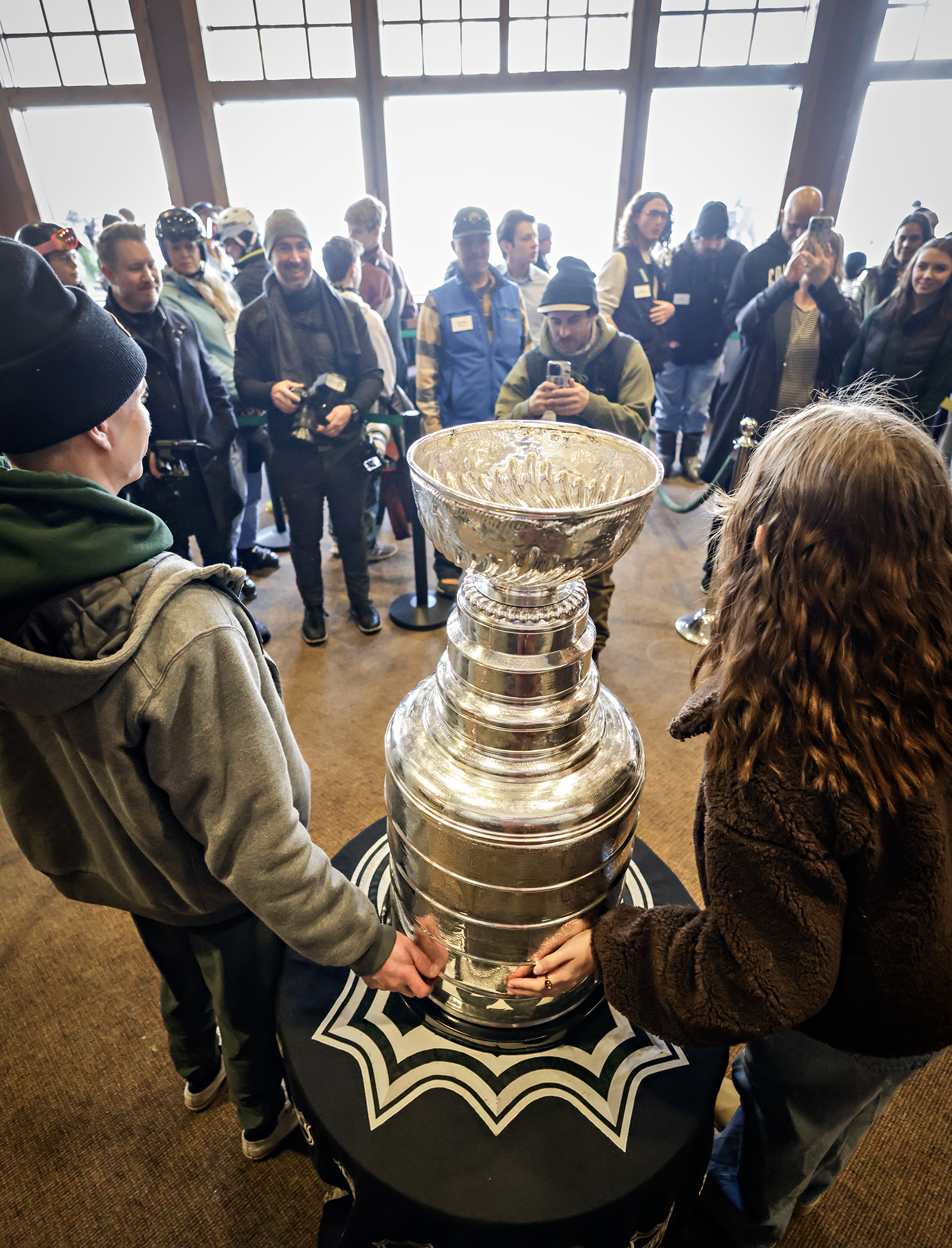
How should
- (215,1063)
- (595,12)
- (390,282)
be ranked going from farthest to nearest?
(595,12)
(390,282)
(215,1063)

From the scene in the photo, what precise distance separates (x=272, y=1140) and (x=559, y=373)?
2.22m

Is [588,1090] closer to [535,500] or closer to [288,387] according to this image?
[535,500]

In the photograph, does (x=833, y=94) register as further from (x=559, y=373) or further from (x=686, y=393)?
(x=559, y=373)

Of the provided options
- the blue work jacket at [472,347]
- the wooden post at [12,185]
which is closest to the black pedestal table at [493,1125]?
the blue work jacket at [472,347]

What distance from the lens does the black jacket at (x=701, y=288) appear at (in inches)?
168

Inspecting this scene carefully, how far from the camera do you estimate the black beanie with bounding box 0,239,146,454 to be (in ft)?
2.26

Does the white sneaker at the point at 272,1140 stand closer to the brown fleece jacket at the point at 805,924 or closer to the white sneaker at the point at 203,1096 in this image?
the white sneaker at the point at 203,1096

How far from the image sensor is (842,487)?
0.67 metres

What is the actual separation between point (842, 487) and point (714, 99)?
7940 mm

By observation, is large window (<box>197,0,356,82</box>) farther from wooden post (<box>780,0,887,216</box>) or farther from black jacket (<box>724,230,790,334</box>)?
black jacket (<box>724,230,790,334</box>)

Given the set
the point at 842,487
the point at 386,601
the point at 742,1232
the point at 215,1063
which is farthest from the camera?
the point at 386,601

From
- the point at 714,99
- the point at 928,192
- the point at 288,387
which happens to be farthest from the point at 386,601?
the point at 928,192

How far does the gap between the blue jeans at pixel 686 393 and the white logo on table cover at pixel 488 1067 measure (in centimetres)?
435

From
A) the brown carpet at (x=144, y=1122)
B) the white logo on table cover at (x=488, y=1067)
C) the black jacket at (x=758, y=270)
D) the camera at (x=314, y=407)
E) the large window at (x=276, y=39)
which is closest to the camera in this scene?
the white logo on table cover at (x=488, y=1067)
